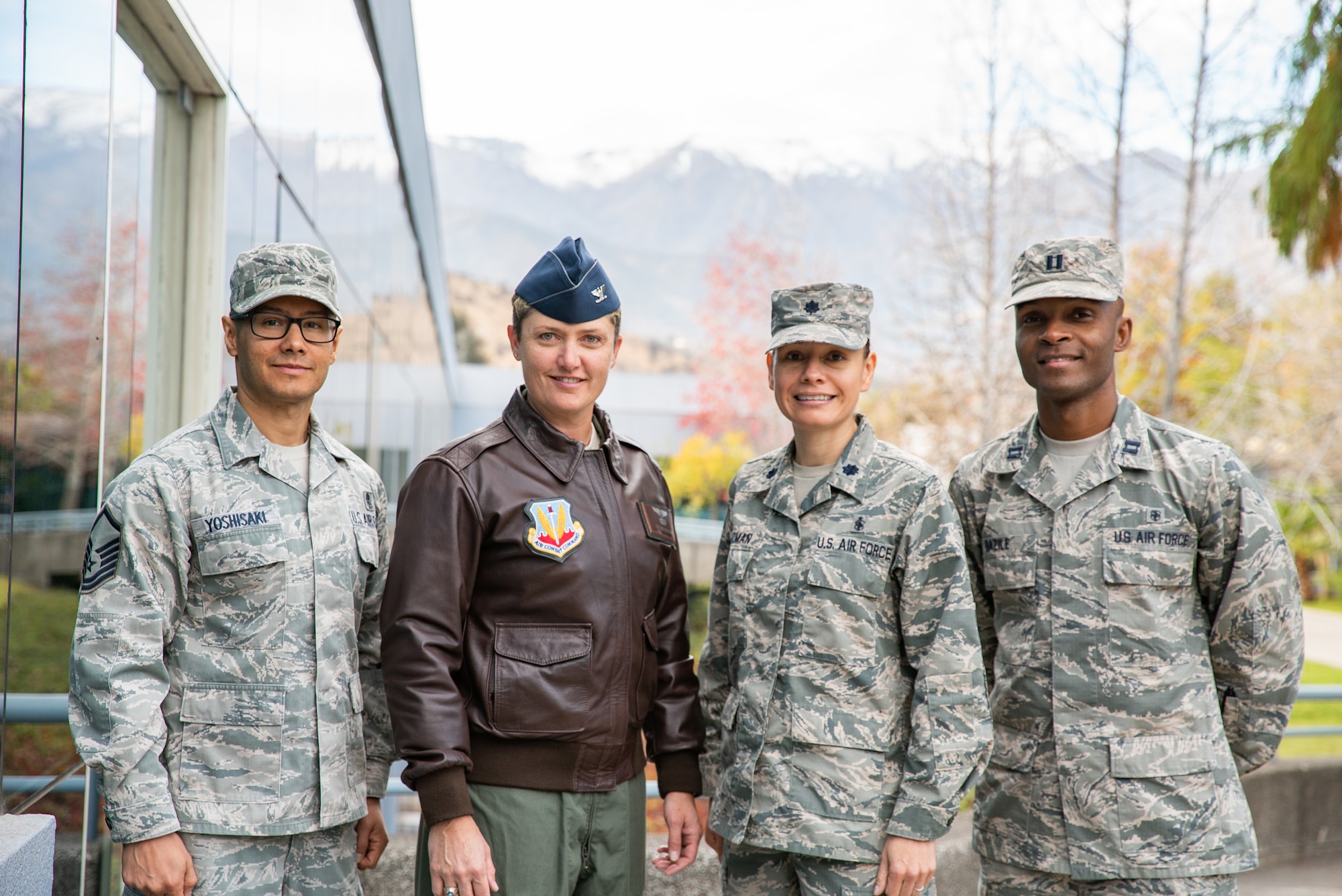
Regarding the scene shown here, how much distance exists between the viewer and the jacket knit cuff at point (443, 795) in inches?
90.8

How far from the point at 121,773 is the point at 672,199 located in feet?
487

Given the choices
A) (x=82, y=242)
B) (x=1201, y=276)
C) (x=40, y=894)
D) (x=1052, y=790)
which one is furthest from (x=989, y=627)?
(x=1201, y=276)

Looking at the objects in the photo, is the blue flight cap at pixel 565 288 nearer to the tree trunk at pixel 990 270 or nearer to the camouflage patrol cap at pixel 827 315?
the camouflage patrol cap at pixel 827 315

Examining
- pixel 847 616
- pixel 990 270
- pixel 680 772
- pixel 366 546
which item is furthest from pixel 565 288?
pixel 990 270

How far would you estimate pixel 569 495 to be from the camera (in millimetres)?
2611

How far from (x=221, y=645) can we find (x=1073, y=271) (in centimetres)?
242

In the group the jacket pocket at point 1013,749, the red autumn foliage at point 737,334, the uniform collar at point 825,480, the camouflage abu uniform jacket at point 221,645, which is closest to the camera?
the camouflage abu uniform jacket at point 221,645

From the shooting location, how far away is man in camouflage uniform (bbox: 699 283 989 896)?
2.48 metres

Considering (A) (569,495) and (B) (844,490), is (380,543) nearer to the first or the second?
(A) (569,495)

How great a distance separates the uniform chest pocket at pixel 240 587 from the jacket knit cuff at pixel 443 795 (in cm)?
50

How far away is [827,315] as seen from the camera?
2.73 metres

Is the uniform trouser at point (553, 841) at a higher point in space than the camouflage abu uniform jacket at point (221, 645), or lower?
lower

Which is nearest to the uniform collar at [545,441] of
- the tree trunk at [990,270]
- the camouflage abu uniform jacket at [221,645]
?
the camouflage abu uniform jacket at [221,645]

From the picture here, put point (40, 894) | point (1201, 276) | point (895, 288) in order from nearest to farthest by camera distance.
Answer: point (40, 894) < point (1201, 276) < point (895, 288)
